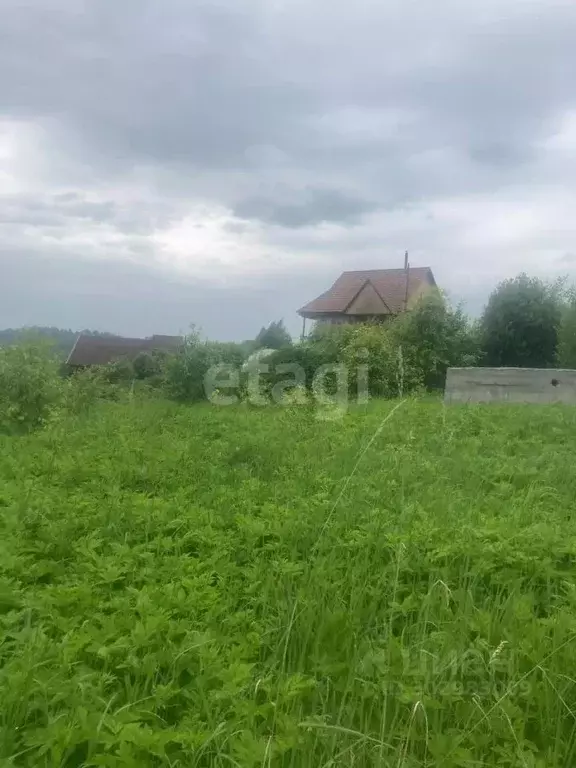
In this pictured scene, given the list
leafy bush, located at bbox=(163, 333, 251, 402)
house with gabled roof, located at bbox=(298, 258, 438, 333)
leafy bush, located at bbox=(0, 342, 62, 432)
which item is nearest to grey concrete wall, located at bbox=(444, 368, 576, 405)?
leafy bush, located at bbox=(163, 333, 251, 402)

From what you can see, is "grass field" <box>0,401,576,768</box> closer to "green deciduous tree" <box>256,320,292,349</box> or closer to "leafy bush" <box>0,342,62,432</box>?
"leafy bush" <box>0,342,62,432</box>

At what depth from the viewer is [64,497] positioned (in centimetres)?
402

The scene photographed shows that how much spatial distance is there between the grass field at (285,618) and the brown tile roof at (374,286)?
71.4ft

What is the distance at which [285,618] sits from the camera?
240 centimetres

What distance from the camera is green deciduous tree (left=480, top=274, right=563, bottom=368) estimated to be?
57.0ft

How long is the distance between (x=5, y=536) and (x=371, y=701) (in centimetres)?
204

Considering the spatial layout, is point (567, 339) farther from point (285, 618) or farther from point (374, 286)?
point (285, 618)

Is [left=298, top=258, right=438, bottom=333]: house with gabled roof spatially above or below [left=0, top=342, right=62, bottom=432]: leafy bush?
above

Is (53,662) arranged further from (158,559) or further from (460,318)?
(460,318)

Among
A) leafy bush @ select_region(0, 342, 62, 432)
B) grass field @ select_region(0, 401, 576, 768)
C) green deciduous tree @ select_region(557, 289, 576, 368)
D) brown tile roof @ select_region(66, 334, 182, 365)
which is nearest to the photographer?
grass field @ select_region(0, 401, 576, 768)

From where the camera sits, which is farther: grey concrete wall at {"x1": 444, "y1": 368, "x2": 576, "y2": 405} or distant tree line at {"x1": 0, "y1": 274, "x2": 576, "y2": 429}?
distant tree line at {"x1": 0, "y1": 274, "x2": 576, "y2": 429}

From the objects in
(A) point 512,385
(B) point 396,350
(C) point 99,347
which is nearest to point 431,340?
(B) point 396,350

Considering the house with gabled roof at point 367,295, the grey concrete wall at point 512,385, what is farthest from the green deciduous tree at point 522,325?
the house with gabled roof at point 367,295

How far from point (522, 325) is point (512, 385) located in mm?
5622
